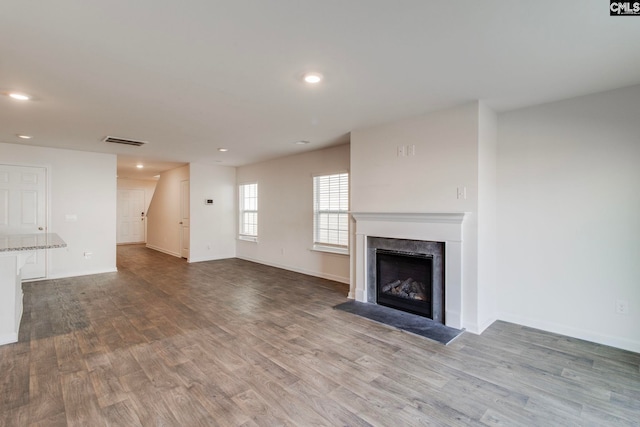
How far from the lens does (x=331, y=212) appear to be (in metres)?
5.53

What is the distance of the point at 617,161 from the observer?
287cm

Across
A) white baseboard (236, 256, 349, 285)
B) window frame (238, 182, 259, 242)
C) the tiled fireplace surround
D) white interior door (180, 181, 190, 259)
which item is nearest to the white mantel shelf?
the tiled fireplace surround

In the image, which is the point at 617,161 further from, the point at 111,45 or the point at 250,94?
the point at 111,45

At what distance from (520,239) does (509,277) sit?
1.49 ft

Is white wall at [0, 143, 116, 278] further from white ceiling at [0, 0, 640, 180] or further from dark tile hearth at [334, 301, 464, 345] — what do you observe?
dark tile hearth at [334, 301, 464, 345]

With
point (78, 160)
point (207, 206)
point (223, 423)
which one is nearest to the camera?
point (223, 423)

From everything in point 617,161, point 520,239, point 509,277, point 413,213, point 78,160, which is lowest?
point 509,277

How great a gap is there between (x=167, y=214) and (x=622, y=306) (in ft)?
30.3

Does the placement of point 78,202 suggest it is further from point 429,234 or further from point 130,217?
point 429,234

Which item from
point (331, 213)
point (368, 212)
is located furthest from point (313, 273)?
point (368, 212)

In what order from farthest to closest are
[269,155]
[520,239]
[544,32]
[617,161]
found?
[269,155] → [520,239] → [617,161] → [544,32]

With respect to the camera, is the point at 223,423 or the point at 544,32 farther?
the point at 544,32

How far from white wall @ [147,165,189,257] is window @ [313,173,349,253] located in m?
3.70

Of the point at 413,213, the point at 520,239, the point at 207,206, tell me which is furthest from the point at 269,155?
the point at 520,239
